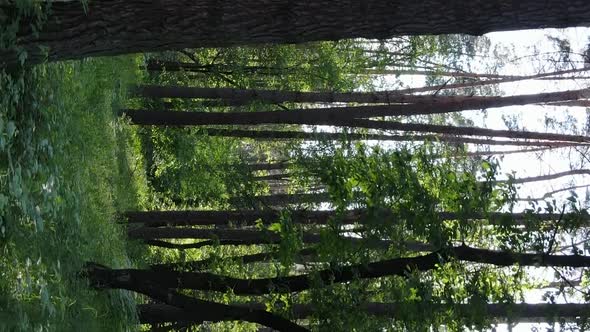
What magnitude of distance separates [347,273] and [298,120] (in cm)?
445

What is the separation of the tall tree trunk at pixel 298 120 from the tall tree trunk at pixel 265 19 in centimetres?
677

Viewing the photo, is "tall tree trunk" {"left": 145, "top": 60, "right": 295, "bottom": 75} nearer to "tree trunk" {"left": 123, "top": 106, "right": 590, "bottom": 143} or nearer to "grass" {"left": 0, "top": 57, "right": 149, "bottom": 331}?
"tree trunk" {"left": 123, "top": 106, "right": 590, "bottom": 143}

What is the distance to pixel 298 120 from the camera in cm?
1219

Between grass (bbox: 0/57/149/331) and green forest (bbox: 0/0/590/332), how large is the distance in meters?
0.03

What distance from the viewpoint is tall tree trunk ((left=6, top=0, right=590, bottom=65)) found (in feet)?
16.8

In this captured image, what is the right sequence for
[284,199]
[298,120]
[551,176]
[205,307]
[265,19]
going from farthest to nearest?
1. [551,176]
2. [284,199]
3. [298,120]
4. [205,307]
5. [265,19]

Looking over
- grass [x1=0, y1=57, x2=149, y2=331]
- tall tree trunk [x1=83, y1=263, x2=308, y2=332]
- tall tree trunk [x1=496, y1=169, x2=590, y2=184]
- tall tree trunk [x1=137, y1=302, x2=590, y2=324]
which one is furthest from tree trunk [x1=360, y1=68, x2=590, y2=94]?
tall tree trunk [x1=83, y1=263, x2=308, y2=332]

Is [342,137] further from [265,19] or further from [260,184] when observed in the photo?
[265,19]

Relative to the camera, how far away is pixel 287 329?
784 centimetres

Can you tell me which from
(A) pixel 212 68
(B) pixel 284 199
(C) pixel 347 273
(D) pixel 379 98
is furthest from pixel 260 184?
(C) pixel 347 273

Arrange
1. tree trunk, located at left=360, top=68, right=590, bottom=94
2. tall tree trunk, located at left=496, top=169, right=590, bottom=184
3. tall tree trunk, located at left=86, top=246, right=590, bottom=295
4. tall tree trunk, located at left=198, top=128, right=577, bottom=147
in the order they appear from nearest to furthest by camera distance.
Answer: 1. tall tree trunk, located at left=86, top=246, right=590, bottom=295
2. tall tree trunk, located at left=198, top=128, right=577, bottom=147
3. tree trunk, located at left=360, top=68, right=590, bottom=94
4. tall tree trunk, located at left=496, top=169, right=590, bottom=184

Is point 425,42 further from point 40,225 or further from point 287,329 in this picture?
point 40,225

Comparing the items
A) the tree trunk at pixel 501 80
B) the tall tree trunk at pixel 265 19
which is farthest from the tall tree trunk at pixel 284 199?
the tall tree trunk at pixel 265 19

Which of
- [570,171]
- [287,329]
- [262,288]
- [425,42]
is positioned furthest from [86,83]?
[570,171]
